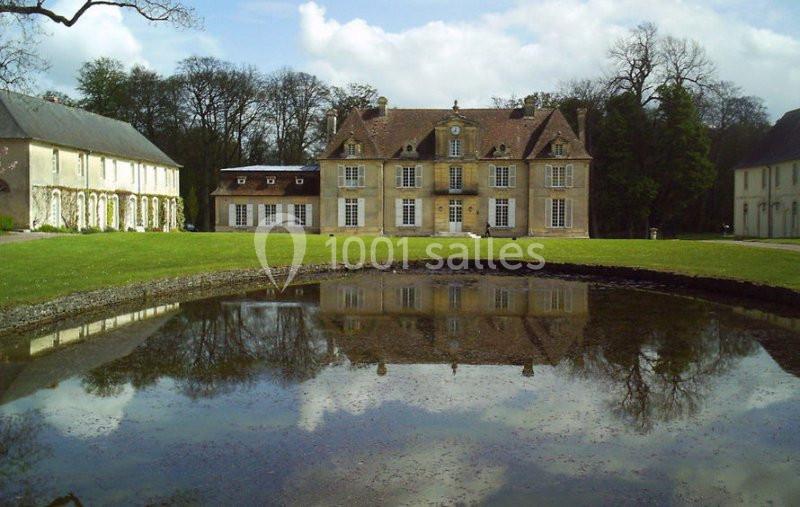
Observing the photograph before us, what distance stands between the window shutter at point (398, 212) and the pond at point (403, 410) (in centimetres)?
2804

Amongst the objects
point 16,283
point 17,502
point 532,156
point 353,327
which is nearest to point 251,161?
point 532,156

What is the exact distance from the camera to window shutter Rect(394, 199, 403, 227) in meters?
42.2

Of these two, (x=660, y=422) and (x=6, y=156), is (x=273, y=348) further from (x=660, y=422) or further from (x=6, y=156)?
(x=6, y=156)

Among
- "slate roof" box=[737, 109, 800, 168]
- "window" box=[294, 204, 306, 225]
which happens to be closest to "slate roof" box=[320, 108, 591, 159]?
"window" box=[294, 204, 306, 225]

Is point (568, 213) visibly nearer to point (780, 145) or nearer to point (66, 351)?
point (780, 145)

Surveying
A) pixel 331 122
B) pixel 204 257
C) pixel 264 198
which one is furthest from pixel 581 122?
pixel 204 257

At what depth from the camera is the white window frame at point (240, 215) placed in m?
43.3

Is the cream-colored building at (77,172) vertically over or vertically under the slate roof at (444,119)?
under

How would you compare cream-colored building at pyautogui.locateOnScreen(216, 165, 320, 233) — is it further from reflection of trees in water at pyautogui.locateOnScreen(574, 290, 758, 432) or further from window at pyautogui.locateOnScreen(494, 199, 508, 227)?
reflection of trees in water at pyautogui.locateOnScreen(574, 290, 758, 432)

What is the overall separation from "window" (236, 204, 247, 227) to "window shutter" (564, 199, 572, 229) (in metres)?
18.5

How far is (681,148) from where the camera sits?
142 ft

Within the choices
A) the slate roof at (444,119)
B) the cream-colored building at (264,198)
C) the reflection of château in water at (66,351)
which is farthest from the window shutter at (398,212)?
the reflection of château in water at (66,351)

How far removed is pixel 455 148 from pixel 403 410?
3505 centimetres

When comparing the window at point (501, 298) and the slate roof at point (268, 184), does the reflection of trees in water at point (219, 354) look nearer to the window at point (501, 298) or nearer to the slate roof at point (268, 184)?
the window at point (501, 298)
